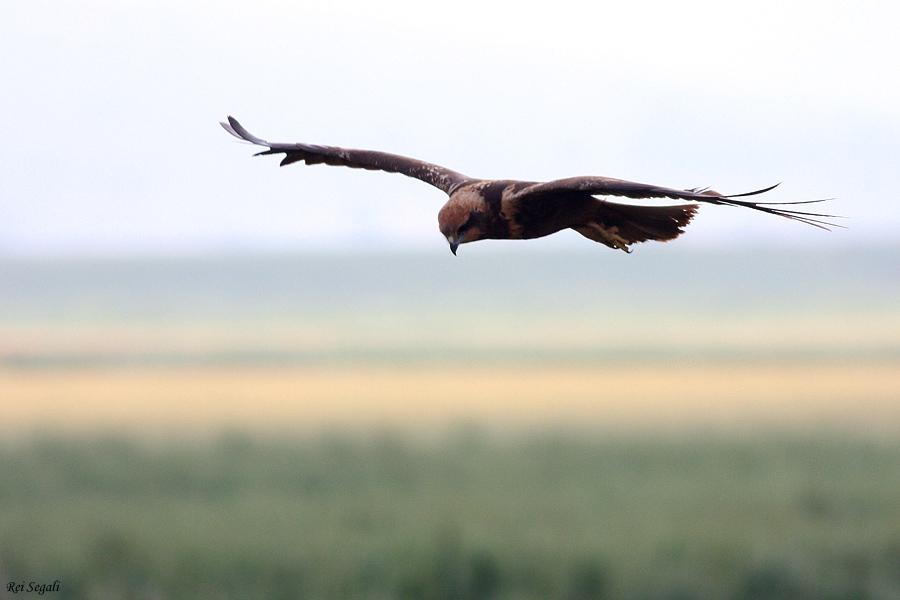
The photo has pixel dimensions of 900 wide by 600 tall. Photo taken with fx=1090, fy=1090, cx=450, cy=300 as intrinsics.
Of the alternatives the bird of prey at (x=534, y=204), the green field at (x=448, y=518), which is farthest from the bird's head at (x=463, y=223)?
the green field at (x=448, y=518)

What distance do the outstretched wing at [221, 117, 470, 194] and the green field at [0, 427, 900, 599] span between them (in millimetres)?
35841

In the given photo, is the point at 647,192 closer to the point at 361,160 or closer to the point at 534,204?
the point at 534,204

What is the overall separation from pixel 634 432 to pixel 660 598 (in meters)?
25.8

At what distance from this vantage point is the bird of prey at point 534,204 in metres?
4.43

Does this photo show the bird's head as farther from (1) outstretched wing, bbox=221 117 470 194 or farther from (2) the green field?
(2) the green field

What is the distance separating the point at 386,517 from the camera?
52.6 metres

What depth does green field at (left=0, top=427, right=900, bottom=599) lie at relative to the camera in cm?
4219

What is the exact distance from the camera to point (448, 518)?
53.2 m

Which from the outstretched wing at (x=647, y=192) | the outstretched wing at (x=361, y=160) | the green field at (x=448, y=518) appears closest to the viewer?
the outstretched wing at (x=647, y=192)

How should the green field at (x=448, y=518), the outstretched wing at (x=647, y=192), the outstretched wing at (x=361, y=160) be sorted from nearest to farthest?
the outstretched wing at (x=647, y=192) < the outstretched wing at (x=361, y=160) < the green field at (x=448, y=518)

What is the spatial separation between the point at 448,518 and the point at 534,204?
163 feet

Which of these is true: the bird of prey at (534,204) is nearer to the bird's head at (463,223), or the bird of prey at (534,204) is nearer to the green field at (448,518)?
the bird's head at (463,223)

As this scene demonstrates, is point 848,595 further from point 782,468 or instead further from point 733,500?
point 782,468

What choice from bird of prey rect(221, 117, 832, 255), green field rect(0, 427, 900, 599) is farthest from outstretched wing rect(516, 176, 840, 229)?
green field rect(0, 427, 900, 599)
